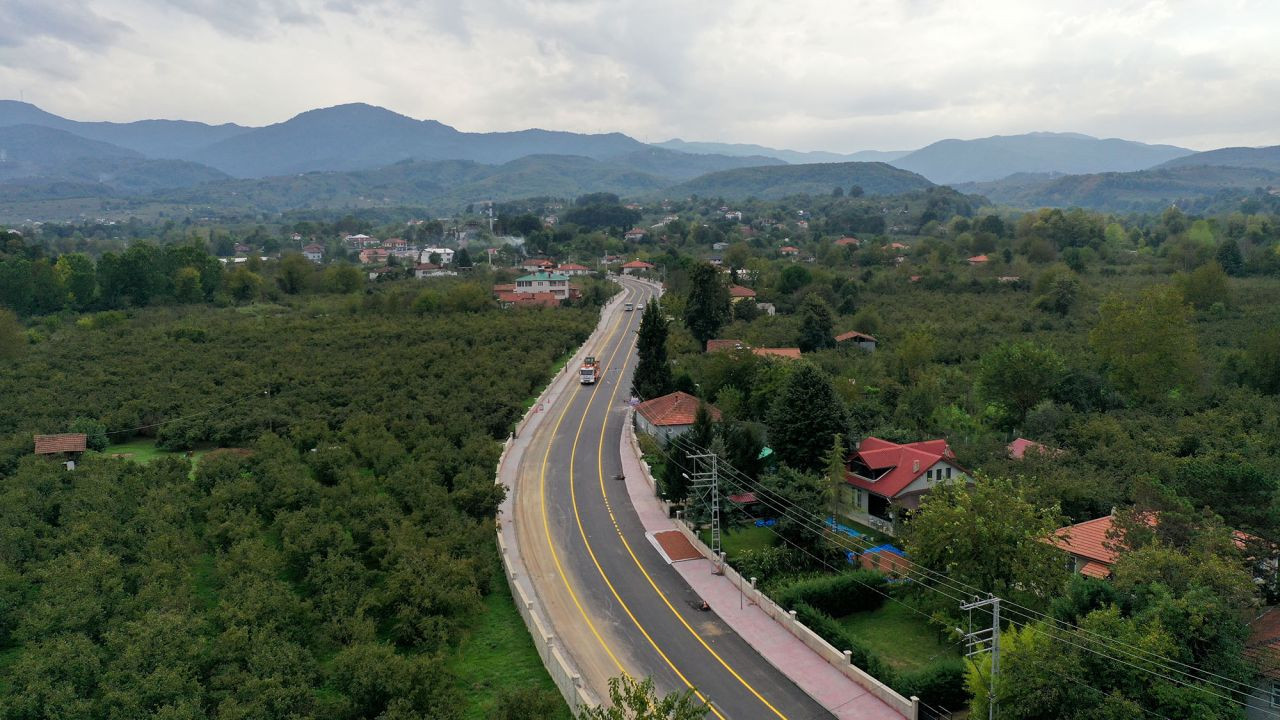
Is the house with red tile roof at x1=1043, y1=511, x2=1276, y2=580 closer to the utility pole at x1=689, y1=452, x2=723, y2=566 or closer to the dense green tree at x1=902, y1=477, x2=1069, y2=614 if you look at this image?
the dense green tree at x1=902, y1=477, x2=1069, y2=614

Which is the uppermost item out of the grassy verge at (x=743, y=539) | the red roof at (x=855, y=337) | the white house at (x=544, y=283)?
the white house at (x=544, y=283)

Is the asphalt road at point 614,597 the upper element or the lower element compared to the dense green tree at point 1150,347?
lower

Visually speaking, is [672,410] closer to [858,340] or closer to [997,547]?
[997,547]

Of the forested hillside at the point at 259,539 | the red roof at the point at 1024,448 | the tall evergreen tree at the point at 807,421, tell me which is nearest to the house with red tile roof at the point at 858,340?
the forested hillside at the point at 259,539

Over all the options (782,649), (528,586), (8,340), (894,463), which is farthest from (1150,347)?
(8,340)

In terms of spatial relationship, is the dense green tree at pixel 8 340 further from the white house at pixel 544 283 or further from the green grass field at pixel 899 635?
the green grass field at pixel 899 635

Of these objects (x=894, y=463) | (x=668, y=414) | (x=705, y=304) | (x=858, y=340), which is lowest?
(x=858, y=340)

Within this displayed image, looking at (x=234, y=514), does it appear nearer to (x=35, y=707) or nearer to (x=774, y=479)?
(x=35, y=707)
